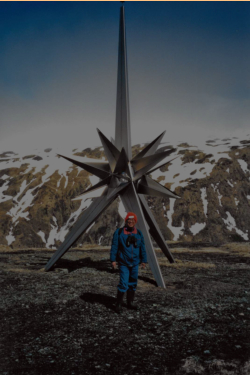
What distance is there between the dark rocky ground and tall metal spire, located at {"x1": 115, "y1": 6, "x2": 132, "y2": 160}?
6.93 meters

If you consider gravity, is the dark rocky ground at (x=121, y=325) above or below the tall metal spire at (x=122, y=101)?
below

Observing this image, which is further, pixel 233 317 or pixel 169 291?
pixel 169 291

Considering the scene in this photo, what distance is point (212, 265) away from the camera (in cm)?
1678

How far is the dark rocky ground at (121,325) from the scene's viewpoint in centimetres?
572

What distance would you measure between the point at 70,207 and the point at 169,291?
4712 inches

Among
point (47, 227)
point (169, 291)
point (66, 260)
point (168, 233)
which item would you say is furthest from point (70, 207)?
point (169, 291)

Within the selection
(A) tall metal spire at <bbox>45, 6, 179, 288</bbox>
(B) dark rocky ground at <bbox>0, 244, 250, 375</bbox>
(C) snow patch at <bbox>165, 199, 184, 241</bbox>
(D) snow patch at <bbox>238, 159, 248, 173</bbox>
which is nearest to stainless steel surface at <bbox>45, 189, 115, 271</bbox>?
(A) tall metal spire at <bbox>45, 6, 179, 288</bbox>

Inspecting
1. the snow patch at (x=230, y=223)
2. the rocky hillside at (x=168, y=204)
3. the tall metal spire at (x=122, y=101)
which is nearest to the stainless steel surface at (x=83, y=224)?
the tall metal spire at (x=122, y=101)

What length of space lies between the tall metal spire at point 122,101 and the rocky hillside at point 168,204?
87.5 m

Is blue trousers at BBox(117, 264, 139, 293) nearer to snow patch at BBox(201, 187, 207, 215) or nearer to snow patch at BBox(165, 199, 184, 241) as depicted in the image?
snow patch at BBox(165, 199, 184, 241)

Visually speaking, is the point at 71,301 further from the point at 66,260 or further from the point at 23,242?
the point at 23,242

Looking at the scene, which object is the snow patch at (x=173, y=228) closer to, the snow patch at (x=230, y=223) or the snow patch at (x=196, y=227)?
the snow patch at (x=196, y=227)

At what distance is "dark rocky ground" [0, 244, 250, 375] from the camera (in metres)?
5.72

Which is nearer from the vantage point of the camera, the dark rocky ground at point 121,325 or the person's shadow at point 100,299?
the dark rocky ground at point 121,325
